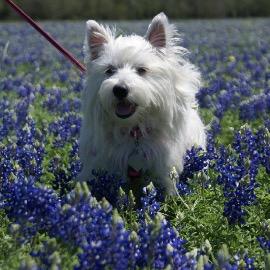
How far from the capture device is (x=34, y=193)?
3.24m

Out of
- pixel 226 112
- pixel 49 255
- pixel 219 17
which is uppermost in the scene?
pixel 49 255

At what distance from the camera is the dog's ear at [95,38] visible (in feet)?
16.0

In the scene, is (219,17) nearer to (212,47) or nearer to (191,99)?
(212,47)

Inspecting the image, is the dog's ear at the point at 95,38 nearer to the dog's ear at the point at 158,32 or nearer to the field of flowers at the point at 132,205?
the dog's ear at the point at 158,32

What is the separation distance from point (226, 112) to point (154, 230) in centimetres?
536

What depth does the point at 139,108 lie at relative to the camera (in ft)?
14.9

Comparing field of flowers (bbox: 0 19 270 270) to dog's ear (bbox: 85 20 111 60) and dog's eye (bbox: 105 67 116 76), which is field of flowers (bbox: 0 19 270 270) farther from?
dog's ear (bbox: 85 20 111 60)

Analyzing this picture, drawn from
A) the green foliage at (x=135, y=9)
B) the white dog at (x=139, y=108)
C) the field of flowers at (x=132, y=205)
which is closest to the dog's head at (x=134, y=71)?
the white dog at (x=139, y=108)

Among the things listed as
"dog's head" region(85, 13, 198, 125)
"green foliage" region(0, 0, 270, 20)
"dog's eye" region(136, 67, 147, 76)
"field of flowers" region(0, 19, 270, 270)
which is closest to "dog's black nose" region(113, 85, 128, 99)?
"dog's head" region(85, 13, 198, 125)

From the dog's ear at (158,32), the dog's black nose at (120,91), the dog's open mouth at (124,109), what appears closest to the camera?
the dog's black nose at (120,91)

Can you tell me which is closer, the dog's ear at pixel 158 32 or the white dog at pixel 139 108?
the white dog at pixel 139 108

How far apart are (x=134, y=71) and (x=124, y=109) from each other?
28 cm

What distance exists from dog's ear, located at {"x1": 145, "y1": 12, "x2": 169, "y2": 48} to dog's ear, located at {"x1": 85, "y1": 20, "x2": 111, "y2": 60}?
322mm

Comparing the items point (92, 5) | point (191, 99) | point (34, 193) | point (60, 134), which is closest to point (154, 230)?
point (34, 193)
